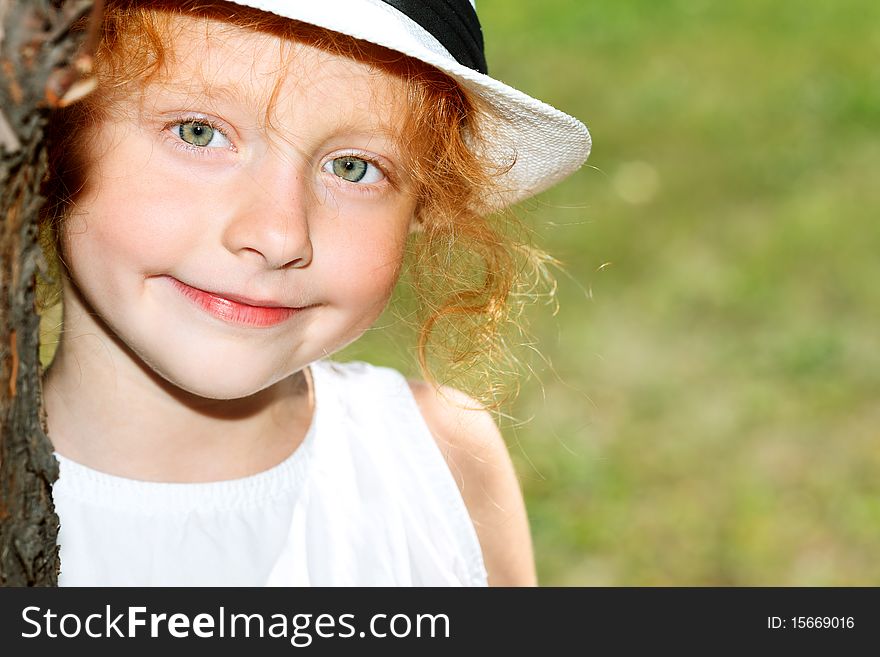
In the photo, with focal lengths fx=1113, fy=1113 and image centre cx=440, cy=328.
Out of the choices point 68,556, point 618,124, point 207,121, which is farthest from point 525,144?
point 618,124

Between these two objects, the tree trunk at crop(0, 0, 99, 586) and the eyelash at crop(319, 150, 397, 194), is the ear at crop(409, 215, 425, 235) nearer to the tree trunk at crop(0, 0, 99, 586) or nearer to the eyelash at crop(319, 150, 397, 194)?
the eyelash at crop(319, 150, 397, 194)

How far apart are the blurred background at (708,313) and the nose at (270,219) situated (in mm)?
1186

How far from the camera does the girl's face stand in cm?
173

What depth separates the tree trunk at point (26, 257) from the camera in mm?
1147

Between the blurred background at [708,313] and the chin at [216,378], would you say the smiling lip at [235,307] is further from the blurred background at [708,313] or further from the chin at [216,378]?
the blurred background at [708,313]

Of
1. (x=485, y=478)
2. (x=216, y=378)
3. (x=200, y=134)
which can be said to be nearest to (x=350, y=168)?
(x=200, y=134)

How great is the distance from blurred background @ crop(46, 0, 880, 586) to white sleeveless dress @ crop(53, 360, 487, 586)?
0.21 meters

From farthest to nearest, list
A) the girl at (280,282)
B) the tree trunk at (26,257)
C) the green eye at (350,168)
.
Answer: the green eye at (350,168), the girl at (280,282), the tree trunk at (26,257)

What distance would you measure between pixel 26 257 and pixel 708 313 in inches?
156

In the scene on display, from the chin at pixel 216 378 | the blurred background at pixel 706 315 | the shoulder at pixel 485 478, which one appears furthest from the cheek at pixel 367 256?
the shoulder at pixel 485 478

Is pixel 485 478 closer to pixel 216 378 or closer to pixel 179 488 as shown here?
pixel 179 488

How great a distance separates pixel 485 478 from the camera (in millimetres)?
2557

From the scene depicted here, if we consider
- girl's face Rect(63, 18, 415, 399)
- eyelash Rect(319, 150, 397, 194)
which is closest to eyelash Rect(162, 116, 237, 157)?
girl's face Rect(63, 18, 415, 399)
